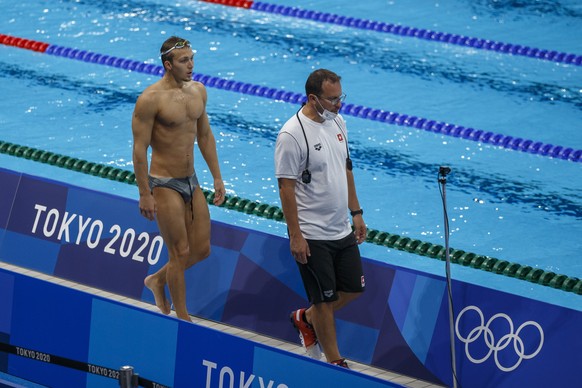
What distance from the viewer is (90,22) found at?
38.6ft

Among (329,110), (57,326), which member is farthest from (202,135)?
(57,326)

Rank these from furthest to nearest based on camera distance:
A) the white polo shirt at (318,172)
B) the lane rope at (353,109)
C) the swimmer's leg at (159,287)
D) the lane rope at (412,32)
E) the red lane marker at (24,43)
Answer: the red lane marker at (24,43)
the lane rope at (412,32)
the lane rope at (353,109)
the swimmer's leg at (159,287)
the white polo shirt at (318,172)

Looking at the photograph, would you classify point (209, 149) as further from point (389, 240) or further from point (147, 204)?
point (389, 240)

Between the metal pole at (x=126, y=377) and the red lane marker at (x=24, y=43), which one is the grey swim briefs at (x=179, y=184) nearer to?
the metal pole at (x=126, y=377)

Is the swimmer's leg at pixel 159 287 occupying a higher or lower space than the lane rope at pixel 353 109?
lower

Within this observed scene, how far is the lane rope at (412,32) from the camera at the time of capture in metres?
10.6

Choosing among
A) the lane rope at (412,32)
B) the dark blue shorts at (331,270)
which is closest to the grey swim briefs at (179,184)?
the dark blue shorts at (331,270)

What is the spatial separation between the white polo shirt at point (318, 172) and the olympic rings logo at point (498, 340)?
0.71 metres

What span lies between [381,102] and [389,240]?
9.19 feet

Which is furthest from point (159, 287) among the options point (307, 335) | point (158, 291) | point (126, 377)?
point (126, 377)

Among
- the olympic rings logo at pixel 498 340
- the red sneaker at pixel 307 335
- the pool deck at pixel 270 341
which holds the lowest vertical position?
the pool deck at pixel 270 341

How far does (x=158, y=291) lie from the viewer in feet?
20.0

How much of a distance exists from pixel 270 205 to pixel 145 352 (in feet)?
9.88

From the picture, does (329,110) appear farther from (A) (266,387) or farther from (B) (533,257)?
(B) (533,257)
